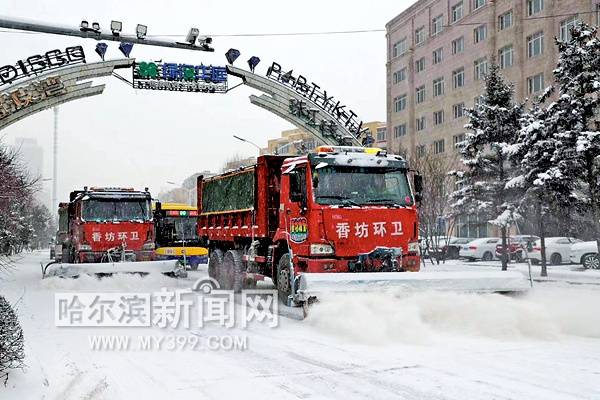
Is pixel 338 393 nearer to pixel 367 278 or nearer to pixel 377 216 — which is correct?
pixel 367 278

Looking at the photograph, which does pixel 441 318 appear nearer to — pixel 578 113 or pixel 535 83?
pixel 578 113

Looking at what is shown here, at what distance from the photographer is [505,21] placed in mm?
49750

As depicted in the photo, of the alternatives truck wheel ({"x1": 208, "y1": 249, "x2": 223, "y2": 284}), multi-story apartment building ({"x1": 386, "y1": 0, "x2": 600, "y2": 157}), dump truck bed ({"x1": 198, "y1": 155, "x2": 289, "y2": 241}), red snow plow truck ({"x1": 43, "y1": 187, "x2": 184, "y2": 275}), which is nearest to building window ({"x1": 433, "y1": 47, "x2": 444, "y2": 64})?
multi-story apartment building ({"x1": 386, "y1": 0, "x2": 600, "y2": 157})

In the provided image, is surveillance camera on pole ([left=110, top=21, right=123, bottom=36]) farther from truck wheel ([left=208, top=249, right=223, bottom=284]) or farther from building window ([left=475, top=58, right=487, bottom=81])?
building window ([left=475, top=58, right=487, bottom=81])

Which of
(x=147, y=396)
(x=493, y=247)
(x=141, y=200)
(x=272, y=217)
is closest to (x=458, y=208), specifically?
(x=493, y=247)

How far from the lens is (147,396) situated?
6.19 metres

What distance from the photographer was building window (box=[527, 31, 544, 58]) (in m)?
46.0

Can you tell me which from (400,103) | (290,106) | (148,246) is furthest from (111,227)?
(400,103)

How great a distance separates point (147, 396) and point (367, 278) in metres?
4.49

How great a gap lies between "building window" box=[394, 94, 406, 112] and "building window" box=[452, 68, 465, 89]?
29.3 ft

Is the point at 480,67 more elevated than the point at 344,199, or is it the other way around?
the point at 480,67

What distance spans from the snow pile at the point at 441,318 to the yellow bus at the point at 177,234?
647 inches

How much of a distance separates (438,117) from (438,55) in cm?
576

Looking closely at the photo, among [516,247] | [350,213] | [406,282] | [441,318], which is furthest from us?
[516,247]
